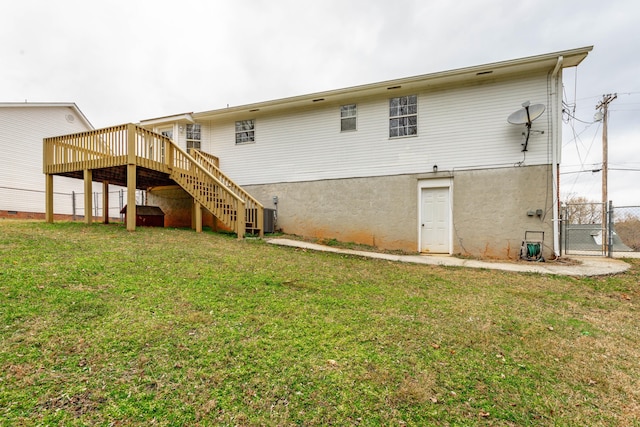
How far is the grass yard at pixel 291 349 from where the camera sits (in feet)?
5.77

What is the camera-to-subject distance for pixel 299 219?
10047 millimetres

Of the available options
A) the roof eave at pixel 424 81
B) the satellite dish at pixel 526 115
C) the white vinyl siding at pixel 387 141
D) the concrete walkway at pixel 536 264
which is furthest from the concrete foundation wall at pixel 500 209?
the roof eave at pixel 424 81

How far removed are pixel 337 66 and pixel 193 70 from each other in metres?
8.92

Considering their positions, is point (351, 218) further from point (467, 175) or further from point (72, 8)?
point (72, 8)

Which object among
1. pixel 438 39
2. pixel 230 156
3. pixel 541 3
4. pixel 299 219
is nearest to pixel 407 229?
pixel 299 219

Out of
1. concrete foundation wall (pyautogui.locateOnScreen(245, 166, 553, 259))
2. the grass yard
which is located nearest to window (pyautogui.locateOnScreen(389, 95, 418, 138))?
concrete foundation wall (pyautogui.locateOnScreen(245, 166, 553, 259))

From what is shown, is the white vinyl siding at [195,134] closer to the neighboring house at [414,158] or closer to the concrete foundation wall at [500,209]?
the neighboring house at [414,158]

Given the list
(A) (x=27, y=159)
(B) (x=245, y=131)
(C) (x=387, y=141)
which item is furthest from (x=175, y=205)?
(A) (x=27, y=159)

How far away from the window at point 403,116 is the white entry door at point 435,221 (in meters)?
1.96

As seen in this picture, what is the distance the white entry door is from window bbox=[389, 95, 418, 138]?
6.44 ft

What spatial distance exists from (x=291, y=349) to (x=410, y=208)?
7110 millimetres

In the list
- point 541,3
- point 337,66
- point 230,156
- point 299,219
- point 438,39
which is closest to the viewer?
point 541,3

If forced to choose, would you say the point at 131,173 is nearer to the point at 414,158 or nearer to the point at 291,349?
the point at 291,349

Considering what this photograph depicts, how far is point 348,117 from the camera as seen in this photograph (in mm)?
9602
